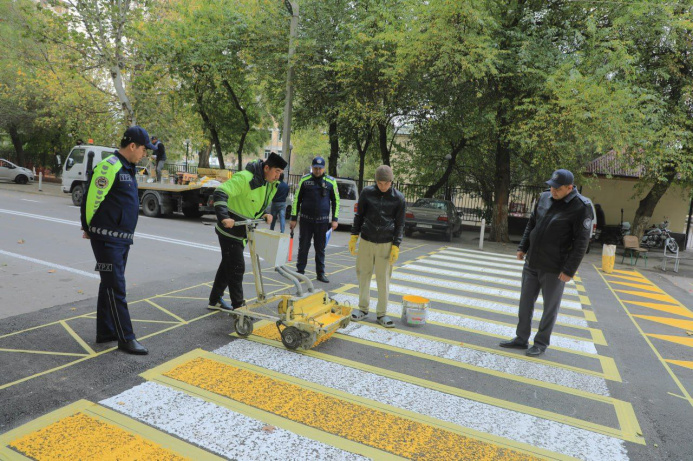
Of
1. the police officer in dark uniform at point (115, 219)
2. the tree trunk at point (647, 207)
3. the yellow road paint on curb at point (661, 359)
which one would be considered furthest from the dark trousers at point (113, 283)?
the tree trunk at point (647, 207)

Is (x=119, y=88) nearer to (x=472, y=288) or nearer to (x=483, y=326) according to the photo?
(x=472, y=288)

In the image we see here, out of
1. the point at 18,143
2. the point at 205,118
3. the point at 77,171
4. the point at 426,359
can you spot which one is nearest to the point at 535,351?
the point at 426,359

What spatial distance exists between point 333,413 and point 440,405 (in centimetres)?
90

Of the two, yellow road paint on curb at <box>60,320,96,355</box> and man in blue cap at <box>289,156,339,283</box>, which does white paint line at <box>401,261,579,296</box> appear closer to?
man in blue cap at <box>289,156,339,283</box>

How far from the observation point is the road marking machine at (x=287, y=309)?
4449 mm

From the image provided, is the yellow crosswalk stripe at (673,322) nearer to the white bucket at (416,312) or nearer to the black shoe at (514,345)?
the black shoe at (514,345)

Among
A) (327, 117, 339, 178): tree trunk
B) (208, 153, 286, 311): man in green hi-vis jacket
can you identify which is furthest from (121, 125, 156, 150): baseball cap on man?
(327, 117, 339, 178): tree trunk

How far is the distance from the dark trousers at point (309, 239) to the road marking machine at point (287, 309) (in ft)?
9.13

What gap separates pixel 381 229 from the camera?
5.52m

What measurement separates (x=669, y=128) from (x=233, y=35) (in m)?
16.4

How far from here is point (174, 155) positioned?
36.0m

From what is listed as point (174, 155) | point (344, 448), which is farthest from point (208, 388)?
point (174, 155)

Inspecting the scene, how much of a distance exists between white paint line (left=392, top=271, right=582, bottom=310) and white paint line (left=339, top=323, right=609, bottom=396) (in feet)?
→ 9.82

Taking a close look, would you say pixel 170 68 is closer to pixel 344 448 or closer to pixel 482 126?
pixel 482 126
